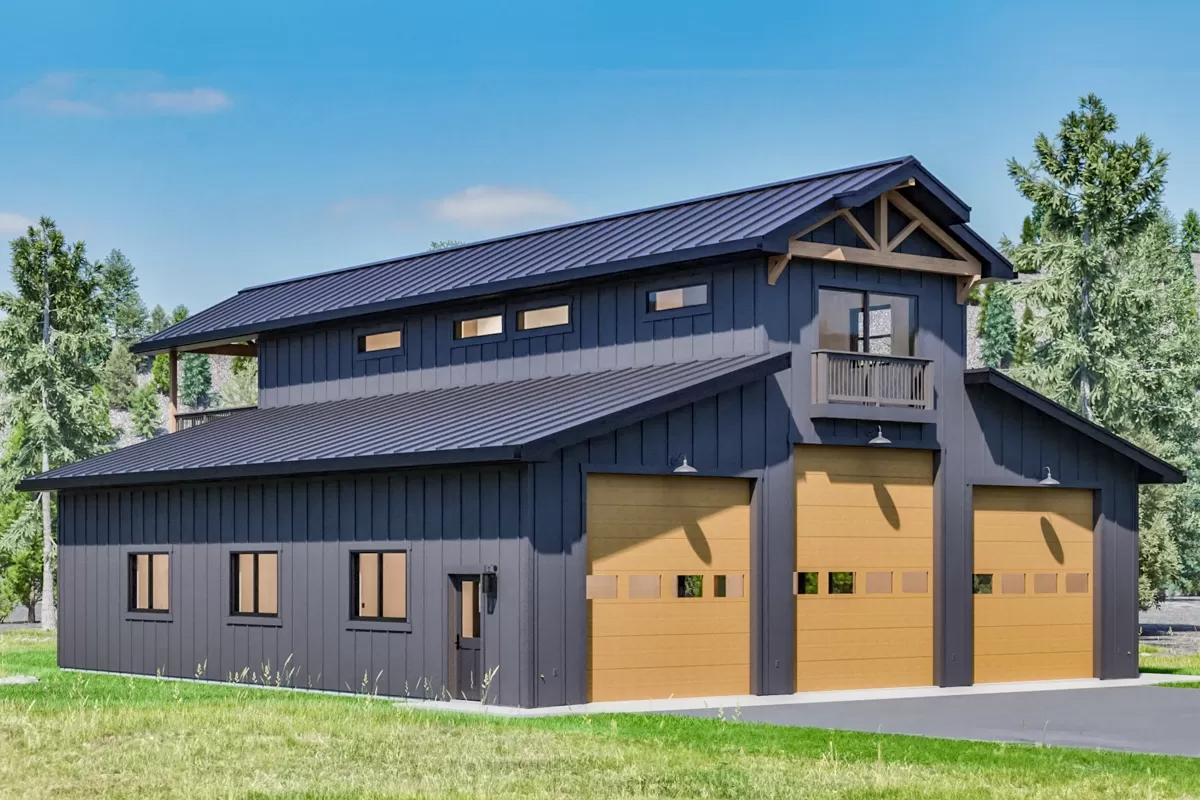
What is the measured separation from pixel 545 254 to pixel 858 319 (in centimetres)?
603

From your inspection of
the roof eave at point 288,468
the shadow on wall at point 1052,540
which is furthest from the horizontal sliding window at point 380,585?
the shadow on wall at point 1052,540

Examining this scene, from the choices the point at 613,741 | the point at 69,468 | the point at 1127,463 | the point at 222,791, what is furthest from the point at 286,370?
the point at 222,791

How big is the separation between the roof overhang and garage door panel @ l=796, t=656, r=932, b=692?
4714 mm

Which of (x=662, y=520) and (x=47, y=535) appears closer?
(x=662, y=520)

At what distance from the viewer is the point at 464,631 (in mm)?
27047

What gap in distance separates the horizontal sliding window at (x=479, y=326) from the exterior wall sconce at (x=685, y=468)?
7.03 m

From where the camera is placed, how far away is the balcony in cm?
2916

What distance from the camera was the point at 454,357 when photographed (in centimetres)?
3406

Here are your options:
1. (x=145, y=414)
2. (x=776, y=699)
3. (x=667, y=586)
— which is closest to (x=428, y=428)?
(x=667, y=586)

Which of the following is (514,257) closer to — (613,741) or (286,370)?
(286,370)

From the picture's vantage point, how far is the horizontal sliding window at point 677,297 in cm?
2969

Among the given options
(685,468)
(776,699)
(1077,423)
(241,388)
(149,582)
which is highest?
(241,388)

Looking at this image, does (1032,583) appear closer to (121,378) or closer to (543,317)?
(543,317)

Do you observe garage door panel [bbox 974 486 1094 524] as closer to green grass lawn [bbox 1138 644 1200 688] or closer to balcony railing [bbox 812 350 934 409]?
balcony railing [bbox 812 350 934 409]
